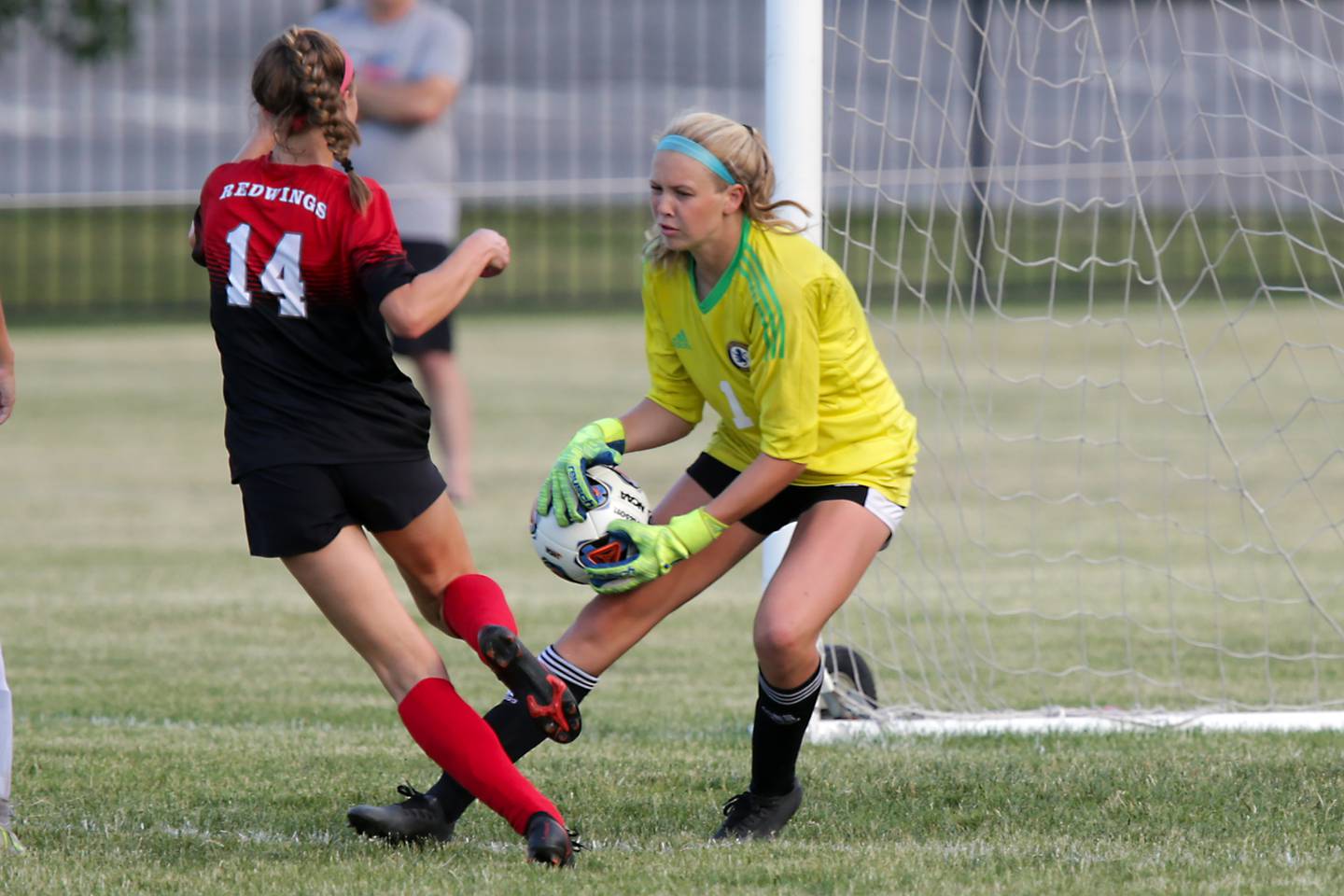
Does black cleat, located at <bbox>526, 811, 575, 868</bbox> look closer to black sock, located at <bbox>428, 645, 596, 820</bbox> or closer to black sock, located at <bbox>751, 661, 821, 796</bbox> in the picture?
black sock, located at <bbox>428, 645, 596, 820</bbox>

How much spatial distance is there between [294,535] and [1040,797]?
1.98 meters

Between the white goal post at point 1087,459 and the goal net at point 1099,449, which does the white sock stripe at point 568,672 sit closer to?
the white goal post at point 1087,459

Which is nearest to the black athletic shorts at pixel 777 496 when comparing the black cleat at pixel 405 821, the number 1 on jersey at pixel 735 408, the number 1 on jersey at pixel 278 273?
the number 1 on jersey at pixel 735 408

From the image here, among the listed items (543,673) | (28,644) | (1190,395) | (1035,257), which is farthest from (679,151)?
(1035,257)

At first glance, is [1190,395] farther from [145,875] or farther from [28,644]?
[145,875]

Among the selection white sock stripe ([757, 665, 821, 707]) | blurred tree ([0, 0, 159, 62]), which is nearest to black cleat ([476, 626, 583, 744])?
white sock stripe ([757, 665, 821, 707])

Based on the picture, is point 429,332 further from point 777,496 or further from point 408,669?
point 408,669

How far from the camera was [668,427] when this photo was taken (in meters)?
4.54

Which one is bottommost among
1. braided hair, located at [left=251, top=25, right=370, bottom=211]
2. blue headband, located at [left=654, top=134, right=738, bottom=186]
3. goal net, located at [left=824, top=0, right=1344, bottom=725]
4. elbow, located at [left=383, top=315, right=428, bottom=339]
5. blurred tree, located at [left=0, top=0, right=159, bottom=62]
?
goal net, located at [left=824, top=0, right=1344, bottom=725]

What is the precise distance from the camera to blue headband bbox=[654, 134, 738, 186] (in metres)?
4.16

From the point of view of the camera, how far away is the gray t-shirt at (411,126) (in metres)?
9.38

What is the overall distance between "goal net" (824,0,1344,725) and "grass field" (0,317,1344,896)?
753mm

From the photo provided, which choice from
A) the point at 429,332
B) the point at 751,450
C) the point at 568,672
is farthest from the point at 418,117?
the point at 568,672

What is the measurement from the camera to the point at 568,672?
4.29m
